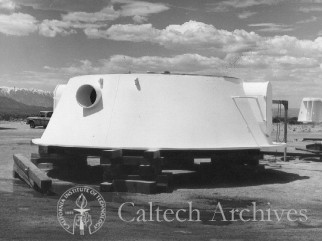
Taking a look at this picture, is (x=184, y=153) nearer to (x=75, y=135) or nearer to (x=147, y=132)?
(x=147, y=132)

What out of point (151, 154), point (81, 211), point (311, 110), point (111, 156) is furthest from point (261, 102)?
point (311, 110)

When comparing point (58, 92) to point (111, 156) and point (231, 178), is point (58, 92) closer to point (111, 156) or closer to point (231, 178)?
point (111, 156)

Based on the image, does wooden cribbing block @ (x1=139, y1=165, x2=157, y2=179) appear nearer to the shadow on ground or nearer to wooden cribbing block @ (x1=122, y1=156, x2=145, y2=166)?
wooden cribbing block @ (x1=122, y1=156, x2=145, y2=166)

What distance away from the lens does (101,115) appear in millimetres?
9906

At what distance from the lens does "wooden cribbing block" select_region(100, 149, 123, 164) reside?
29.1ft

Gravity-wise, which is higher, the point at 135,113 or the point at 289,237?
the point at 135,113

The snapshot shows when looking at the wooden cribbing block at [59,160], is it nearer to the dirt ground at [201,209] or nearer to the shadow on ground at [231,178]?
the dirt ground at [201,209]

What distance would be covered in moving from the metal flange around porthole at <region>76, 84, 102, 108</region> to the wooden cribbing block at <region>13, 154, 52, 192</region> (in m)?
1.61

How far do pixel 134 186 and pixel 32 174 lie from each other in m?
1.85

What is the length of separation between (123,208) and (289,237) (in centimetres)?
256

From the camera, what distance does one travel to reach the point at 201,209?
7.52m

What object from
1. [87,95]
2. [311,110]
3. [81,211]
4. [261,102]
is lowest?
[81,211]

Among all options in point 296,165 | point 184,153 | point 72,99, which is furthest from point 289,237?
point 296,165

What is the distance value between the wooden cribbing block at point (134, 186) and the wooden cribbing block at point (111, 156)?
0.37 metres
